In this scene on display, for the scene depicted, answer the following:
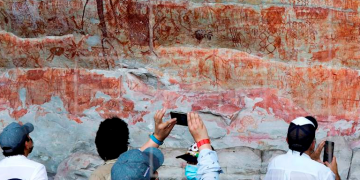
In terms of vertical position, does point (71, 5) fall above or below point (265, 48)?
above

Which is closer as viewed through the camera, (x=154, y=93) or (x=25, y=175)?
(x=25, y=175)

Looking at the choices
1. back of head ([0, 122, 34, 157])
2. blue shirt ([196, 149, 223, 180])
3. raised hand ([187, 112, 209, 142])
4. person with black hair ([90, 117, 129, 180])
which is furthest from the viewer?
back of head ([0, 122, 34, 157])

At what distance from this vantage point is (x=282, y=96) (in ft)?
19.4

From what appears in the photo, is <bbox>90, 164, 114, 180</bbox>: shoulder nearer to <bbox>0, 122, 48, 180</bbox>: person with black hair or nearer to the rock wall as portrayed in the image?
<bbox>0, 122, 48, 180</bbox>: person with black hair

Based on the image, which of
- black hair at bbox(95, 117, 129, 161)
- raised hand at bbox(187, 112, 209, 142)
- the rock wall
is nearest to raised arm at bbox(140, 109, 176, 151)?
black hair at bbox(95, 117, 129, 161)

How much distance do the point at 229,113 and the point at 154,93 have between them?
3.04ft

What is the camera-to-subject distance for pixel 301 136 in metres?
2.67

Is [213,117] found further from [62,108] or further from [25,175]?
[25,175]

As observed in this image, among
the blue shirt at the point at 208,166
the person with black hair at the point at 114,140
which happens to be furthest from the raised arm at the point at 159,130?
the blue shirt at the point at 208,166

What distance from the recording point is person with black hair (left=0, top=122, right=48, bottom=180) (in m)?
2.77

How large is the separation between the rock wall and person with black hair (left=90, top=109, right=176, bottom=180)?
3.01 metres

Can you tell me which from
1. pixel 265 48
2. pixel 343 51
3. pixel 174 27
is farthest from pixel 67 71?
pixel 343 51

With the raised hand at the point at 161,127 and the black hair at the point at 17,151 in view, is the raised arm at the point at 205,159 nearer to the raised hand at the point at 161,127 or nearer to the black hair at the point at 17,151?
the raised hand at the point at 161,127

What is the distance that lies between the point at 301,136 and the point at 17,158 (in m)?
1.60
